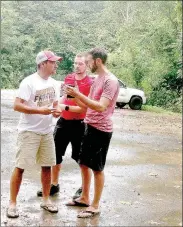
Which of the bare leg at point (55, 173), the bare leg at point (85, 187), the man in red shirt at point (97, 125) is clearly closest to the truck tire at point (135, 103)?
the bare leg at point (55, 173)

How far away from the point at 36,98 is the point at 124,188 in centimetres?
225

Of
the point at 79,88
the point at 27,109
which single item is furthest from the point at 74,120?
the point at 27,109

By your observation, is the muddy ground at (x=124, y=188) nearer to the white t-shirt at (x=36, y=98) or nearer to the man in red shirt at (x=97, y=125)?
the man in red shirt at (x=97, y=125)

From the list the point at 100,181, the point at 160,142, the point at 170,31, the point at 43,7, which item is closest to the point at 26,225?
the point at 100,181

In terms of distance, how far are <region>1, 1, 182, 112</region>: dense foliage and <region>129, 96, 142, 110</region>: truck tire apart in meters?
2.15

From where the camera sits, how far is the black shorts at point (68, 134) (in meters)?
5.61

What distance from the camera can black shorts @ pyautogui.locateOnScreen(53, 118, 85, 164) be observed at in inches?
221

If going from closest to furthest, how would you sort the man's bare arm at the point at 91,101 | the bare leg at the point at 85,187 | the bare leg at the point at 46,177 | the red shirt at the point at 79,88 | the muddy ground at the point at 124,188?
the man's bare arm at the point at 91,101
the muddy ground at the point at 124,188
the bare leg at the point at 46,177
the bare leg at the point at 85,187
the red shirt at the point at 79,88

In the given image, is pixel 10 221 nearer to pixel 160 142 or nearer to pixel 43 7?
pixel 160 142

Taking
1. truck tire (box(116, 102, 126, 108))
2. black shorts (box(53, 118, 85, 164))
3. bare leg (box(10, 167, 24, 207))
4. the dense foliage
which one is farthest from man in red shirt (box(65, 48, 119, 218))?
truck tire (box(116, 102, 126, 108))

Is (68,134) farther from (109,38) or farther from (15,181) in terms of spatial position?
(109,38)

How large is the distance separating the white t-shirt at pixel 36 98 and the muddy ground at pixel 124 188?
3.10ft

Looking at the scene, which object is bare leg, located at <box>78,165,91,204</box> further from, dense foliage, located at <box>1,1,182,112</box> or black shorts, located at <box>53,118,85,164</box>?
dense foliage, located at <box>1,1,182,112</box>

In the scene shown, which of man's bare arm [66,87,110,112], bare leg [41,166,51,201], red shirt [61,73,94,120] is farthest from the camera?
red shirt [61,73,94,120]
